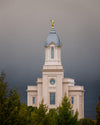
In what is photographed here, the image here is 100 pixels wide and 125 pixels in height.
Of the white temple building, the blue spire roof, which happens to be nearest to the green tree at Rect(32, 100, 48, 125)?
the white temple building

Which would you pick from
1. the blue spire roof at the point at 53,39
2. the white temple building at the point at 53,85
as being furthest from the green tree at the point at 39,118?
the blue spire roof at the point at 53,39

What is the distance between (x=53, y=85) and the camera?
98.2 metres

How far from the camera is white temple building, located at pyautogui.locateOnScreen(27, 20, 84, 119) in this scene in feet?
322

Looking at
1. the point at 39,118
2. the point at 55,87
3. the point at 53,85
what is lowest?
the point at 39,118

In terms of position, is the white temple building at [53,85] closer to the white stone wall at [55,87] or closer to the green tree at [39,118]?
the white stone wall at [55,87]

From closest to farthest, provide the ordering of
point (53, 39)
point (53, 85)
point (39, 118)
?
1. point (39, 118)
2. point (53, 85)
3. point (53, 39)

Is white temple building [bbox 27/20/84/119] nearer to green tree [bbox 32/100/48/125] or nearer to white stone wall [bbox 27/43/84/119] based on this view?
white stone wall [bbox 27/43/84/119]

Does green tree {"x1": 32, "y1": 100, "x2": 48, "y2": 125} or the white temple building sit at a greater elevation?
the white temple building

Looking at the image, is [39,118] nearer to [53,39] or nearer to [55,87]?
[55,87]

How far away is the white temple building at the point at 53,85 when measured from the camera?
98000 mm

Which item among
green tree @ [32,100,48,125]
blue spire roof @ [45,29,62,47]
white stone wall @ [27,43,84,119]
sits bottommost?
green tree @ [32,100,48,125]

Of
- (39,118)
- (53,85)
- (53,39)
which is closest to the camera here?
(39,118)

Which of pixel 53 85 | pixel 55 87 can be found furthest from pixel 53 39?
pixel 55 87

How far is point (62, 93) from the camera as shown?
9838cm
